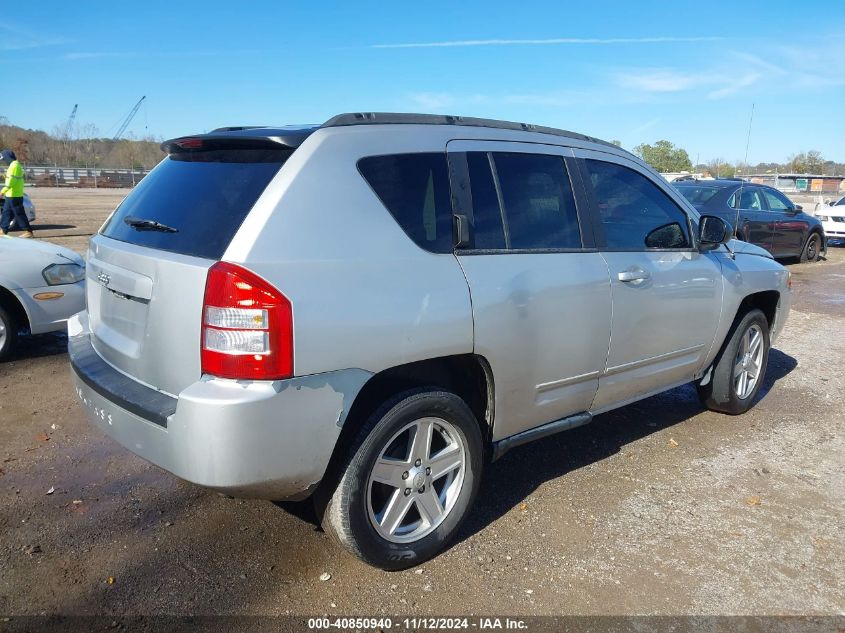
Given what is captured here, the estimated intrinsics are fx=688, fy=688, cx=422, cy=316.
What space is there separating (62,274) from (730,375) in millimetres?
5425

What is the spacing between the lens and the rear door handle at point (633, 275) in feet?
12.3

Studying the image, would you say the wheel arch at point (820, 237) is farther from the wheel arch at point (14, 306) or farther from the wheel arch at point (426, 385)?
the wheel arch at point (14, 306)

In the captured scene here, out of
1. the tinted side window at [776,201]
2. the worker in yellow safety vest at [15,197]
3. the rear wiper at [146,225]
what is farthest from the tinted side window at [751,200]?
the worker in yellow safety vest at [15,197]

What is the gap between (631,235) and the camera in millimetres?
4023

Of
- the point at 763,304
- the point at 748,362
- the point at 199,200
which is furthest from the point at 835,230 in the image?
the point at 199,200

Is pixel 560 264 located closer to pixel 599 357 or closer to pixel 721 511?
pixel 599 357

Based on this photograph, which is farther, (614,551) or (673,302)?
(673,302)

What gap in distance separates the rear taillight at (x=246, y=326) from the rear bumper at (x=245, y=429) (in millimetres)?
54

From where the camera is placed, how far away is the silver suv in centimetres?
249

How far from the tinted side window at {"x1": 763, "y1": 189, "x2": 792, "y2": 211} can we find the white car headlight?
494 inches

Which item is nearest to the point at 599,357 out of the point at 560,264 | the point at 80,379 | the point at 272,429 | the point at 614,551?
the point at 560,264

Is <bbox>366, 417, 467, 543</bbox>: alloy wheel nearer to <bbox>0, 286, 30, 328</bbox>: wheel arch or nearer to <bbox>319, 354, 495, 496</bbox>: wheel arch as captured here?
<bbox>319, 354, 495, 496</bbox>: wheel arch

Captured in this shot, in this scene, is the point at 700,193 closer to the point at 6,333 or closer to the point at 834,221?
the point at 834,221

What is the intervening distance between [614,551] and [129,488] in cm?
254
